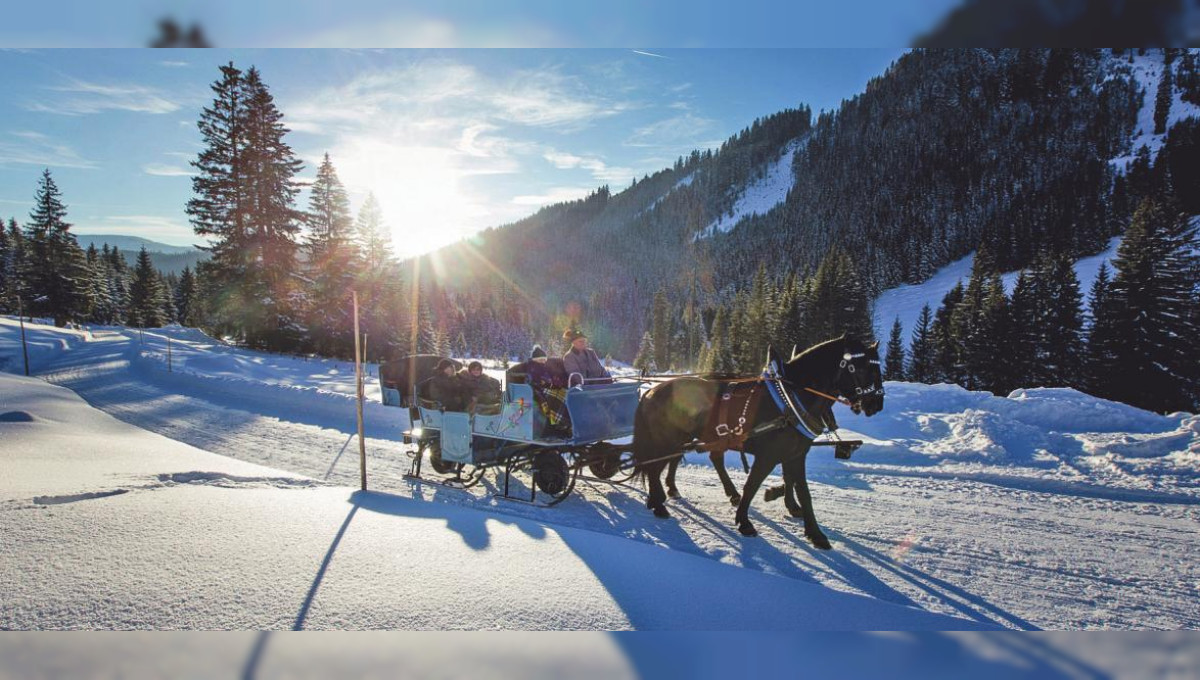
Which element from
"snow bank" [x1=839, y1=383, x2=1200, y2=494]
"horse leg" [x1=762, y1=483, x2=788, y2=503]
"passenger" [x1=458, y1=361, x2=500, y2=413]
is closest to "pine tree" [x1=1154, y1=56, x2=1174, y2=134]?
"snow bank" [x1=839, y1=383, x2=1200, y2=494]

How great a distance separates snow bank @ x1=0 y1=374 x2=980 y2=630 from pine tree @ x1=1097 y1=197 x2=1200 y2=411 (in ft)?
114

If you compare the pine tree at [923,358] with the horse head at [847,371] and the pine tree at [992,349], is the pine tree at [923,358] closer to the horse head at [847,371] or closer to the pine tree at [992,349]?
the pine tree at [992,349]

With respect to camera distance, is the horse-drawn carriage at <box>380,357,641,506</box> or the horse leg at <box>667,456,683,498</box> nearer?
the horse-drawn carriage at <box>380,357,641,506</box>

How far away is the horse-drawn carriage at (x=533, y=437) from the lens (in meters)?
7.21

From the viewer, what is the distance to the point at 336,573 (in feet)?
8.81

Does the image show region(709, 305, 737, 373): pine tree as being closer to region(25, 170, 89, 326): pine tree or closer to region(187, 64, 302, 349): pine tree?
region(187, 64, 302, 349): pine tree

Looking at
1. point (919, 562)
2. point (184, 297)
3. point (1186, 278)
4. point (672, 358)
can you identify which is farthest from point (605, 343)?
point (919, 562)

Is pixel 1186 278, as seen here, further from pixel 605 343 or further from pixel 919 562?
pixel 605 343

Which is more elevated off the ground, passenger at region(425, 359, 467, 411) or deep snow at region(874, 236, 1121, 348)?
deep snow at region(874, 236, 1121, 348)

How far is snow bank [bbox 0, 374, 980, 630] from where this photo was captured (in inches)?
88.0

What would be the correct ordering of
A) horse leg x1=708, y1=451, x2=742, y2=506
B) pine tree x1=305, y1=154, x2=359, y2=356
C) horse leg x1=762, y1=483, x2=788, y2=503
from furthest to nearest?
pine tree x1=305, y1=154, x2=359, y2=356, horse leg x1=708, y1=451, x2=742, y2=506, horse leg x1=762, y1=483, x2=788, y2=503

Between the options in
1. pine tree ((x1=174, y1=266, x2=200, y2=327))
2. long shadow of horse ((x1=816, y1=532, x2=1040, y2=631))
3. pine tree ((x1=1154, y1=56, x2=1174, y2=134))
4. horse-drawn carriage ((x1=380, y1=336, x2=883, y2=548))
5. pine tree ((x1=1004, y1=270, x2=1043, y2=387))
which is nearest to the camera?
long shadow of horse ((x1=816, y1=532, x2=1040, y2=631))

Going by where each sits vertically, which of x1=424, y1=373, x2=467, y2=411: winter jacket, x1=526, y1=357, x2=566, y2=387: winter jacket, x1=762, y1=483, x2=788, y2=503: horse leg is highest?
x1=526, y1=357, x2=566, y2=387: winter jacket

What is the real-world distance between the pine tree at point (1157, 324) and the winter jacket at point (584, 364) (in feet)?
109
